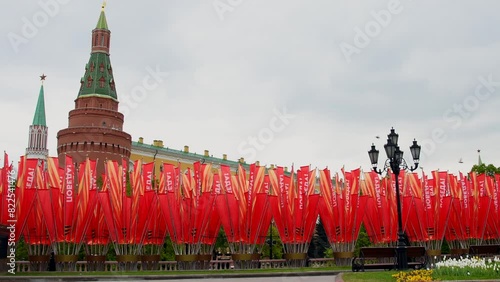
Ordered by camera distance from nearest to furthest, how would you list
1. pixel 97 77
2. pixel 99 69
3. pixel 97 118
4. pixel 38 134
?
pixel 97 118, pixel 99 69, pixel 97 77, pixel 38 134

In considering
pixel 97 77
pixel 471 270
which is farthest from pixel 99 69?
pixel 471 270

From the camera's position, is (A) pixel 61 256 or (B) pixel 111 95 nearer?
(A) pixel 61 256

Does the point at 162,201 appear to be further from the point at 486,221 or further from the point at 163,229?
the point at 486,221

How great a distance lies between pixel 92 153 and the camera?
219 ft

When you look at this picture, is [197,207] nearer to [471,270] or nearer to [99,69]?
[471,270]

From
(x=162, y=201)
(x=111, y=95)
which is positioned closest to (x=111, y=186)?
(x=162, y=201)

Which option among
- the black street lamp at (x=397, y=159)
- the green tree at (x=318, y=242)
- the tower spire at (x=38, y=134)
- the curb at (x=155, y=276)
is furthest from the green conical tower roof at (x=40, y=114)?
the black street lamp at (x=397, y=159)

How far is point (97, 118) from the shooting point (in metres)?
68.9

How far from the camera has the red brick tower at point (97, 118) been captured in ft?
220

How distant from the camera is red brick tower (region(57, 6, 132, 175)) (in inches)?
2645

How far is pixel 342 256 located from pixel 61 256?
1592cm

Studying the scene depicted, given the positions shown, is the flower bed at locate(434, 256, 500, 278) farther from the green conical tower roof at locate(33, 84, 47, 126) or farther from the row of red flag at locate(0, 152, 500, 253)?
the green conical tower roof at locate(33, 84, 47, 126)

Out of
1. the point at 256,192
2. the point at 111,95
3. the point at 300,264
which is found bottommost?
the point at 300,264

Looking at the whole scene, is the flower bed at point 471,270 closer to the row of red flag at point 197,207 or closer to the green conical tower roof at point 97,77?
the row of red flag at point 197,207
